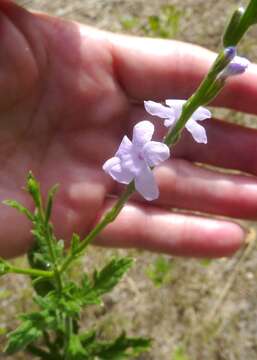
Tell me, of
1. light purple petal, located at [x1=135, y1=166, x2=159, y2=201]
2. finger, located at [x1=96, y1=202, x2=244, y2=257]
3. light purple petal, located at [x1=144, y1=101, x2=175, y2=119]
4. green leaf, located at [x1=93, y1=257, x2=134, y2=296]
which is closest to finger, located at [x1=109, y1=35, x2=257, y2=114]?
finger, located at [x1=96, y1=202, x2=244, y2=257]

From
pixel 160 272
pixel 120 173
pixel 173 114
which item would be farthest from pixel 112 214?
pixel 160 272

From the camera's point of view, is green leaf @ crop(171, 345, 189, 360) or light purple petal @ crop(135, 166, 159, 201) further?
green leaf @ crop(171, 345, 189, 360)

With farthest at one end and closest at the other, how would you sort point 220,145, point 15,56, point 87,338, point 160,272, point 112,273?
point 160,272, point 220,145, point 87,338, point 15,56, point 112,273

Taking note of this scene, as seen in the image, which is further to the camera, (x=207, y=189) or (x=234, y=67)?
(x=207, y=189)

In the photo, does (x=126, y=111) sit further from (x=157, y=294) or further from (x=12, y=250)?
(x=157, y=294)

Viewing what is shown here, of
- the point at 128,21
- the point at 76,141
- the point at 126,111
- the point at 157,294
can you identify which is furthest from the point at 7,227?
the point at 128,21

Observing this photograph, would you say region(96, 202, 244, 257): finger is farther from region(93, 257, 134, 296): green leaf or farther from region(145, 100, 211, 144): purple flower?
region(145, 100, 211, 144): purple flower

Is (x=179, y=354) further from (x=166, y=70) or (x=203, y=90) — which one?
(x=203, y=90)
